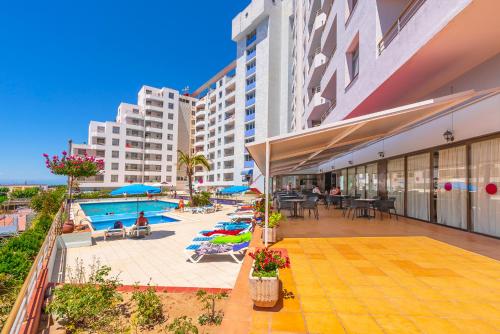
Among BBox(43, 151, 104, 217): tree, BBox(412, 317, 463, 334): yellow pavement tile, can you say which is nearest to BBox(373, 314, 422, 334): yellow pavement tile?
BBox(412, 317, 463, 334): yellow pavement tile

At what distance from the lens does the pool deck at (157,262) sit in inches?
276

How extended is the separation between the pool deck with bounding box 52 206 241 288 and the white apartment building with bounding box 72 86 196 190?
167 feet

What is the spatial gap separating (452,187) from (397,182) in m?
3.93

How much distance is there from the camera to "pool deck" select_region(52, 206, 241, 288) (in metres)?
7.00

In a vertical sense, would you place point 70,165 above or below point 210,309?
above

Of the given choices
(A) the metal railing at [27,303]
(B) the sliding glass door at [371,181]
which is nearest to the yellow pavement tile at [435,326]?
(A) the metal railing at [27,303]

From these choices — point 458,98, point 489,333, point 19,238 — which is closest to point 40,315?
point 19,238

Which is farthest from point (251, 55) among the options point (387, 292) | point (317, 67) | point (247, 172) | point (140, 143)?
point (387, 292)

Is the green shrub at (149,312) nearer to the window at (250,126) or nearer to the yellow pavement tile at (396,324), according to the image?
the yellow pavement tile at (396,324)

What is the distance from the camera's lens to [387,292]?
4.44 meters

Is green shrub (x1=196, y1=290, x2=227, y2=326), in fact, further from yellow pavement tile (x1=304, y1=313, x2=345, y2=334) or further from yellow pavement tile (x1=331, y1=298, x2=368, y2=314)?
yellow pavement tile (x1=331, y1=298, x2=368, y2=314)

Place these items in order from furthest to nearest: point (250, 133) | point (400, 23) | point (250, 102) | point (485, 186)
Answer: point (250, 102) → point (250, 133) → point (485, 186) → point (400, 23)

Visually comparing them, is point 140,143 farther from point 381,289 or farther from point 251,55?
point 381,289

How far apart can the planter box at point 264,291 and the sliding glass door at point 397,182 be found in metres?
11.4
